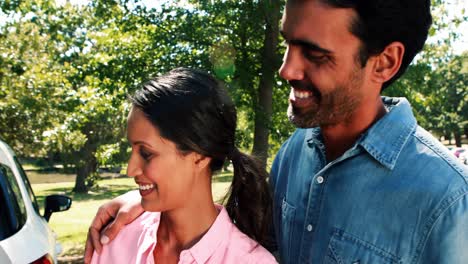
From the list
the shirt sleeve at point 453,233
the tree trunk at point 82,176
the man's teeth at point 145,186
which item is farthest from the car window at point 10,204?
the tree trunk at point 82,176

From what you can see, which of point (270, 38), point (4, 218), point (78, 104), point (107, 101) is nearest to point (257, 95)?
point (270, 38)

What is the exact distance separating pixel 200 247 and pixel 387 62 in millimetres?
875

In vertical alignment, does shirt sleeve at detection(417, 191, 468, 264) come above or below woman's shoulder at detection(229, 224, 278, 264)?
above

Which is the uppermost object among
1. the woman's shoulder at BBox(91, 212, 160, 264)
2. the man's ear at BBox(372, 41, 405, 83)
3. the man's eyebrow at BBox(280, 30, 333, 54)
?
the man's eyebrow at BBox(280, 30, 333, 54)

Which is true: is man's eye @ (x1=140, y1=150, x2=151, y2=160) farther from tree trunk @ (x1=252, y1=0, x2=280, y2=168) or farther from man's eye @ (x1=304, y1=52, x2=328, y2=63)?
tree trunk @ (x1=252, y1=0, x2=280, y2=168)

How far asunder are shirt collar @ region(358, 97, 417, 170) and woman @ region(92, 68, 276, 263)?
448 mm

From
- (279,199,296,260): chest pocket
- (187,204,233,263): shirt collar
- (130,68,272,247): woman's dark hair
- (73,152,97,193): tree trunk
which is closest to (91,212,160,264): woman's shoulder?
(187,204,233,263): shirt collar

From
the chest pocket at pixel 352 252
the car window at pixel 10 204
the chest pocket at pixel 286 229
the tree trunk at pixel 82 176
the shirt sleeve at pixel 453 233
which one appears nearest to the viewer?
the shirt sleeve at pixel 453 233

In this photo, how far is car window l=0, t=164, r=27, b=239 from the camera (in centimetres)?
365

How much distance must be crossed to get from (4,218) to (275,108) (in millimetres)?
6709

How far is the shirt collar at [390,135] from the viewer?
69.5 inches

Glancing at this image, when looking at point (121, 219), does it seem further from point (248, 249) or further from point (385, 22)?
point (385, 22)

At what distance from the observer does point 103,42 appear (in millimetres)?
9438

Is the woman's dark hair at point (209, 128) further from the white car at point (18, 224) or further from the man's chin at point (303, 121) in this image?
the white car at point (18, 224)
